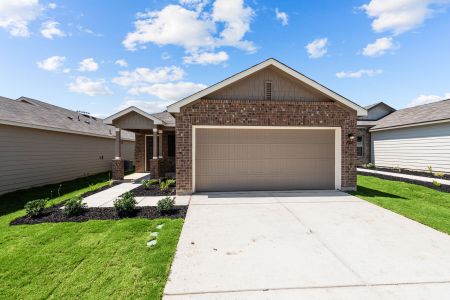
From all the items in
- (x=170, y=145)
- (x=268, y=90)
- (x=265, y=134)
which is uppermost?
(x=268, y=90)

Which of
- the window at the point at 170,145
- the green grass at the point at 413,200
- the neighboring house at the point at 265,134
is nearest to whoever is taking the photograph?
the green grass at the point at 413,200

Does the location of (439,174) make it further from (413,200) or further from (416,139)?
(413,200)

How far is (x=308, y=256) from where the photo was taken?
162 inches

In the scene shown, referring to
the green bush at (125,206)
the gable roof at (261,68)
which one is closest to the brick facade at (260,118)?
the gable roof at (261,68)

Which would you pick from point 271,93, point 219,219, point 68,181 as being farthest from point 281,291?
point 68,181

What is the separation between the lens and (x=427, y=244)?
4570 millimetres

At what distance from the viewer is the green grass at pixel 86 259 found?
3213 millimetres

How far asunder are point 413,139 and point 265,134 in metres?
11.7

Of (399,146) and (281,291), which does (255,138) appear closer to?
(281,291)

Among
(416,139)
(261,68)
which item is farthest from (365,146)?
(261,68)

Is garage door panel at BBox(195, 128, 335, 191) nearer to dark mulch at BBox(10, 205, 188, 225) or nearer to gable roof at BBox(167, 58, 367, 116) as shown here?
gable roof at BBox(167, 58, 367, 116)

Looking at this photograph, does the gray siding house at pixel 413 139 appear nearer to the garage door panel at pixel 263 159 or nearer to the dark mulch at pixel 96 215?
the garage door panel at pixel 263 159

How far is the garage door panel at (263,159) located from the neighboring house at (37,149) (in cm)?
761

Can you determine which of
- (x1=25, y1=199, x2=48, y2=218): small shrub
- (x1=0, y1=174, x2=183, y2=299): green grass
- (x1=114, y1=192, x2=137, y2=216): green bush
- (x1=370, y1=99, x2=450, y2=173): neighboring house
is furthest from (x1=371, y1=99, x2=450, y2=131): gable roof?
(x1=25, y1=199, x2=48, y2=218): small shrub
